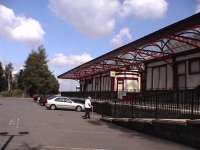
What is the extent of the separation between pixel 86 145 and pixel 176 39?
47.1 feet

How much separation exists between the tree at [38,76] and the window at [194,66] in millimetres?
83232

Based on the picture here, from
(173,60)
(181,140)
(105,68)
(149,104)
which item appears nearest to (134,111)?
(149,104)

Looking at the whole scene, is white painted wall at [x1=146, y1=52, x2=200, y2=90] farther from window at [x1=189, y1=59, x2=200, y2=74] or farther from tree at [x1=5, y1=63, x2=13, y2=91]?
tree at [x1=5, y1=63, x2=13, y2=91]

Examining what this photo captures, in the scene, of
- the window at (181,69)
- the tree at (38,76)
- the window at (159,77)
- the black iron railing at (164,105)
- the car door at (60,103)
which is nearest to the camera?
the black iron railing at (164,105)

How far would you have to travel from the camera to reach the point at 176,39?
2917 centimetres

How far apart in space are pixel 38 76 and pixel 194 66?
8510 centimetres

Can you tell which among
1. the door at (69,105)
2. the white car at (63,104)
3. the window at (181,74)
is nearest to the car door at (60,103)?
the white car at (63,104)

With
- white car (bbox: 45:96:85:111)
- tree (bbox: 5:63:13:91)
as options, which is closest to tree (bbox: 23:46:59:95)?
tree (bbox: 5:63:13:91)

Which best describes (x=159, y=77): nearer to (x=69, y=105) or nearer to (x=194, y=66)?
(x=194, y=66)

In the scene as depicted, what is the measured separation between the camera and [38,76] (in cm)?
11500

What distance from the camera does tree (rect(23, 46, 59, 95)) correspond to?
376 ft

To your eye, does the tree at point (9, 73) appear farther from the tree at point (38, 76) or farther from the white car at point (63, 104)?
the white car at point (63, 104)

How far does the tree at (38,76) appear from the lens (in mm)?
114500

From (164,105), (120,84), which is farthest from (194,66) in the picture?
(120,84)
